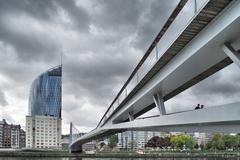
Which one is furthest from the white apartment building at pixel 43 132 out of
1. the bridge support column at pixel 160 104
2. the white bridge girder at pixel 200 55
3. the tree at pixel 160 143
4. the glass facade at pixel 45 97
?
the white bridge girder at pixel 200 55

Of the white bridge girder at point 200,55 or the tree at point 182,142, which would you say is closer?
the white bridge girder at point 200,55

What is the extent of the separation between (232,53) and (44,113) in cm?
18300

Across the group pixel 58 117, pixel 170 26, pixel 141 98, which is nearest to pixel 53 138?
pixel 58 117

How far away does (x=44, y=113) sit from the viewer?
191125 mm

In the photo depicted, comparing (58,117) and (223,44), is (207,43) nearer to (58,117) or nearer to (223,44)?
(223,44)

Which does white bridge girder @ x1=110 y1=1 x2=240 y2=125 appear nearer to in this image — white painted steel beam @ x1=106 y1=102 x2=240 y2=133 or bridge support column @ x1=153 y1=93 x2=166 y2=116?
bridge support column @ x1=153 y1=93 x2=166 y2=116

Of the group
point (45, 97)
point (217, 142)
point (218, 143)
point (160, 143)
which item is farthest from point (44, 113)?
point (218, 143)

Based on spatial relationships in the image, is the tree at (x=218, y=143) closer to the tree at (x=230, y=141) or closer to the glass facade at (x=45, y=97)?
the tree at (x=230, y=141)

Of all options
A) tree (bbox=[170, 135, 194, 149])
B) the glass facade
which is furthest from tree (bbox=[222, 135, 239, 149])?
the glass facade

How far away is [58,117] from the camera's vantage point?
198m

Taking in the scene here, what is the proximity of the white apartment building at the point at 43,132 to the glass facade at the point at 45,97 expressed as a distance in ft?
13.8

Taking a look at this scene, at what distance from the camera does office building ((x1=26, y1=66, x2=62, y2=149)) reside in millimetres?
186750

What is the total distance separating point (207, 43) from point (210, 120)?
10.5 ft

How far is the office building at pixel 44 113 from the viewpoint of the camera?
18675cm
